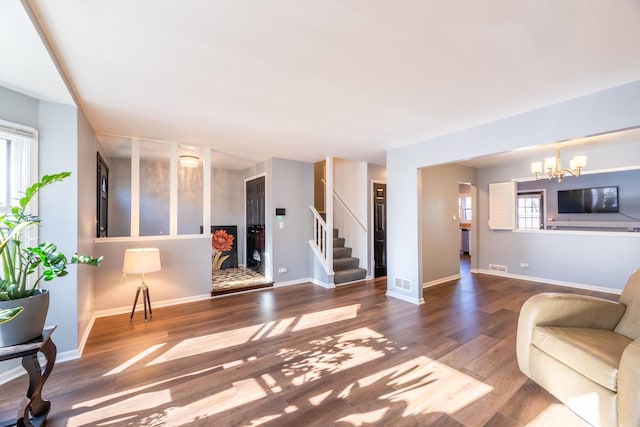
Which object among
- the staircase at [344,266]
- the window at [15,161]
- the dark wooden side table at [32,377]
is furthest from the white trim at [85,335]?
the staircase at [344,266]

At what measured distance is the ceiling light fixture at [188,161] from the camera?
16.3 ft

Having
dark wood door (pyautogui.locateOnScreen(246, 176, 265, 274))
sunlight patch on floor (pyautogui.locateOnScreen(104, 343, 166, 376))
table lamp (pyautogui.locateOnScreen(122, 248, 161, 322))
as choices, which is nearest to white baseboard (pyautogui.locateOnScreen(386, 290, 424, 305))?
dark wood door (pyautogui.locateOnScreen(246, 176, 265, 274))

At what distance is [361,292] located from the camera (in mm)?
4953

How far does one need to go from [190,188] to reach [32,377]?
3927 millimetres

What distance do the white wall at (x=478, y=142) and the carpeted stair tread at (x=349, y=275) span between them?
1.02 m

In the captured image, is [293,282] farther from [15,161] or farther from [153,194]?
[15,161]

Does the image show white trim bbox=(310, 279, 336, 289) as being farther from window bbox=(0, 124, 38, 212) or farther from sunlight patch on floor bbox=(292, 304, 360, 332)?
window bbox=(0, 124, 38, 212)

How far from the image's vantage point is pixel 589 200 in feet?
20.4

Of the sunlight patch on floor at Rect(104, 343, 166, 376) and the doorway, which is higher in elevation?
the doorway

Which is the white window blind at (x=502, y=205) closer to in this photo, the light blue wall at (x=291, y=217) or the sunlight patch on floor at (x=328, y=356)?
the light blue wall at (x=291, y=217)

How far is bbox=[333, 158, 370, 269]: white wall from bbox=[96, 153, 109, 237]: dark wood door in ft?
14.6

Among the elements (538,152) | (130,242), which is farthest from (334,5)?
(538,152)

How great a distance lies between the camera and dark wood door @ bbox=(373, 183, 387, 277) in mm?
6070

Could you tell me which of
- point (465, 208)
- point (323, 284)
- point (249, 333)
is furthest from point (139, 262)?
point (465, 208)
